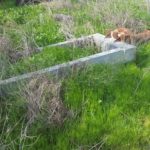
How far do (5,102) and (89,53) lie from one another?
6.37ft

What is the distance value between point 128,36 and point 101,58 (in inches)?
33.8

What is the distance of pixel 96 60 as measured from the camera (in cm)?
529

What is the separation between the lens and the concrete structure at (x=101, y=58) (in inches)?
178

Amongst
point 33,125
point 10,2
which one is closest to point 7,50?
point 33,125

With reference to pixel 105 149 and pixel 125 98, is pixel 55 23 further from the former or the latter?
pixel 105 149

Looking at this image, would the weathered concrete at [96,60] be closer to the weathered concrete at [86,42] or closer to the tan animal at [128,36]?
the tan animal at [128,36]

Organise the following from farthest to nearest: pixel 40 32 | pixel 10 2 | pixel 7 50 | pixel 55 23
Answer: pixel 10 2 < pixel 55 23 < pixel 40 32 < pixel 7 50

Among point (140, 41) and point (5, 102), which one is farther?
point (140, 41)

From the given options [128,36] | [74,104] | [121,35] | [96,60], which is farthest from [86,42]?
[74,104]

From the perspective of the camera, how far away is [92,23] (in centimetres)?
717

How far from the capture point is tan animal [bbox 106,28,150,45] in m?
5.91

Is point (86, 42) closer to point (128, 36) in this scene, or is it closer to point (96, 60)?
point (128, 36)

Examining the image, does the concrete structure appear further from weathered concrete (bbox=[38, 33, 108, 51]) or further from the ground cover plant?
the ground cover plant

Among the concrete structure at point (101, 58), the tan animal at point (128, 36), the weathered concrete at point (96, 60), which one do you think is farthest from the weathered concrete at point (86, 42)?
the weathered concrete at point (96, 60)
